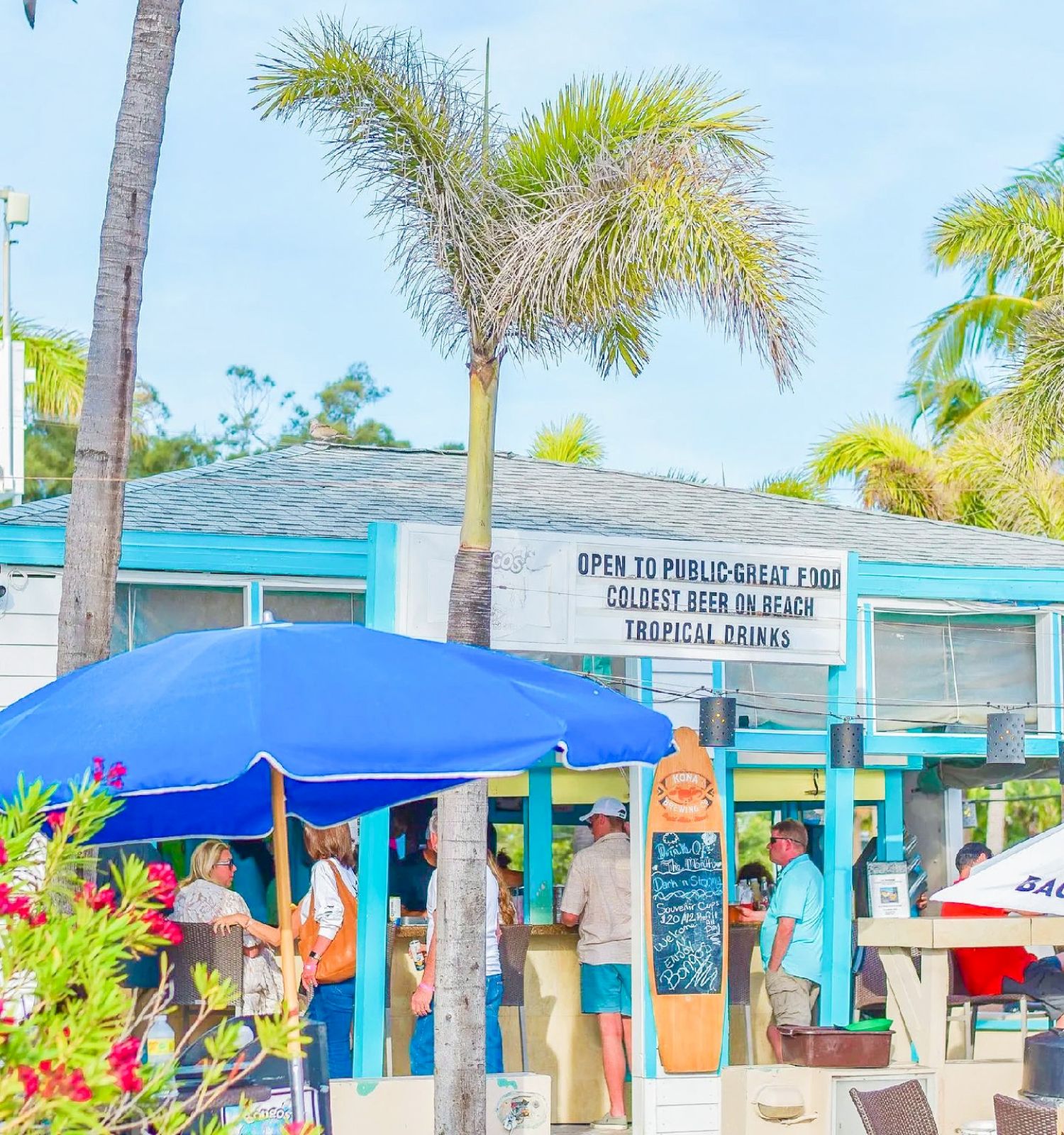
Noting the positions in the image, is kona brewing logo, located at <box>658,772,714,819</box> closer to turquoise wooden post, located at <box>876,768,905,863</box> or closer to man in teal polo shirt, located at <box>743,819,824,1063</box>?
man in teal polo shirt, located at <box>743,819,824,1063</box>

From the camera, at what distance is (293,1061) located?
581 centimetres

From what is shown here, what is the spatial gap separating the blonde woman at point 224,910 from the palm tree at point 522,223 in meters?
0.91

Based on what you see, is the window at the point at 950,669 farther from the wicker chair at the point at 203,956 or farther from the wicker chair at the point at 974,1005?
the wicker chair at the point at 203,956

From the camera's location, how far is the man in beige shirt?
9.88m

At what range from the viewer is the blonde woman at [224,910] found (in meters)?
8.42

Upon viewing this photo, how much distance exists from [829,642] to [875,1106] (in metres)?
4.59

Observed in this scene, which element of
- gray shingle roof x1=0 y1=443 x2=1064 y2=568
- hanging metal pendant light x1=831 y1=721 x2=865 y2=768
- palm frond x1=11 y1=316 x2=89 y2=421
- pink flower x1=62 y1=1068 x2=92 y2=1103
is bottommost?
pink flower x1=62 y1=1068 x2=92 y2=1103

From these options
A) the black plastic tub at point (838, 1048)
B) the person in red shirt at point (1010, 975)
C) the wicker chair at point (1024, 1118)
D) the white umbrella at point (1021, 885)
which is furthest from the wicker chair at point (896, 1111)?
the person in red shirt at point (1010, 975)

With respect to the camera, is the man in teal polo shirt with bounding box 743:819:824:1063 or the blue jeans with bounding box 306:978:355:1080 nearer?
the blue jeans with bounding box 306:978:355:1080

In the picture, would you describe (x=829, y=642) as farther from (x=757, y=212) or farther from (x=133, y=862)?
(x=133, y=862)

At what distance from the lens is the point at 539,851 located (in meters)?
12.7

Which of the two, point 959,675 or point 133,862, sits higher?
point 959,675

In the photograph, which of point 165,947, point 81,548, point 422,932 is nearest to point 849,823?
point 422,932

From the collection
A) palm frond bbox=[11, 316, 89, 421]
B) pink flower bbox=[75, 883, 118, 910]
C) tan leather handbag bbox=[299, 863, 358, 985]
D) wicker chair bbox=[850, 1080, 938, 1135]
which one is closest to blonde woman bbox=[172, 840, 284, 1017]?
tan leather handbag bbox=[299, 863, 358, 985]
